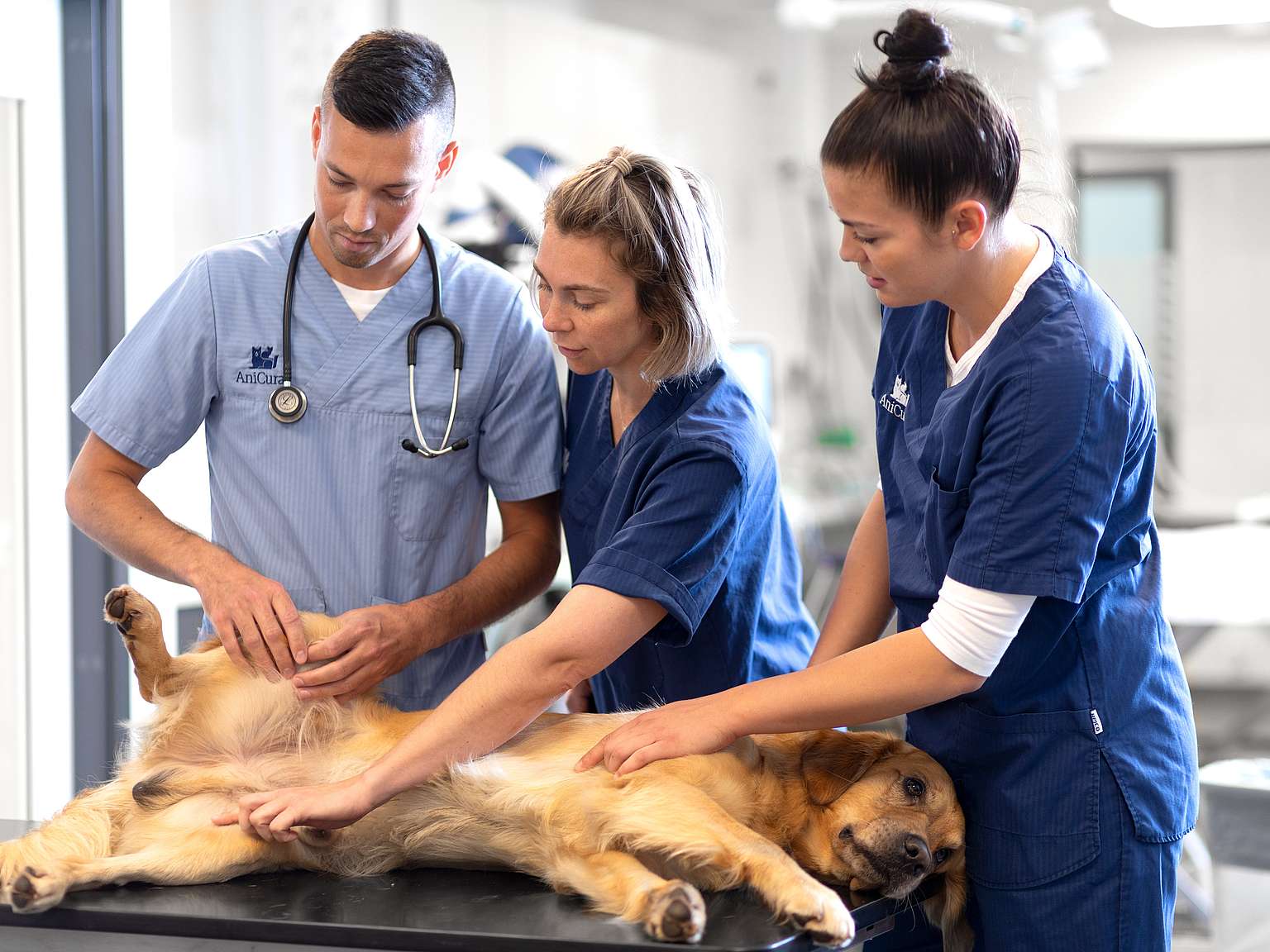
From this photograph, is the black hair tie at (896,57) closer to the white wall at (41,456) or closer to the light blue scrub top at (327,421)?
the light blue scrub top at (327,421)

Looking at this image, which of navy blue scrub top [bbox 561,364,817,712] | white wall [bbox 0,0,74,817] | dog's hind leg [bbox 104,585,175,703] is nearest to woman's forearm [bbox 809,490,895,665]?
navy blue scrub top [bbox 561,364,817,712]

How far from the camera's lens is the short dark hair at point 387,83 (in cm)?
158

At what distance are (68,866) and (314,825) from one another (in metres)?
0.27

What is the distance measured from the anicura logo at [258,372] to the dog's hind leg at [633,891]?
787 millimetres

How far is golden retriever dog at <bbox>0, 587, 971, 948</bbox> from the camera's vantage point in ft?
4.43

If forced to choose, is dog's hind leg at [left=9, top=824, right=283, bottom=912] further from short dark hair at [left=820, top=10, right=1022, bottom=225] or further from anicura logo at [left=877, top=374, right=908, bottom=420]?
short dark hair at [left=820, top=10, right=1022, bottom=225]

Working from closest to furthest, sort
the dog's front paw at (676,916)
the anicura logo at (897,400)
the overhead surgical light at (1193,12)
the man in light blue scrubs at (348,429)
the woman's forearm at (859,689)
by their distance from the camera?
the dog's front paw at (676,916), the woman's forearm at (859,689), the anicura logo at (897,400), the man in light blue scrubs at (348,429), the overhead surgical light at (1193,12)

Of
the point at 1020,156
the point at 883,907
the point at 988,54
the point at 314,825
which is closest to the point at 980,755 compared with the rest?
the point at 883,907

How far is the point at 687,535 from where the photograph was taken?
4.86 ft

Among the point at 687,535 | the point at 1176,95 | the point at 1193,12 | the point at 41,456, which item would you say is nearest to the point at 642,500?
the point at 687,535

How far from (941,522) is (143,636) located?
1086 millimetres

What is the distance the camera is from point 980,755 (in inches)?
56.2

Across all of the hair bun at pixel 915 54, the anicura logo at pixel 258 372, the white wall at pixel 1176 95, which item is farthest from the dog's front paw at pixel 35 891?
the white wall at pixel 1176 95

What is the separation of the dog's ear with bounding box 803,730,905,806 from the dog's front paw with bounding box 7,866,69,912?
90cm
